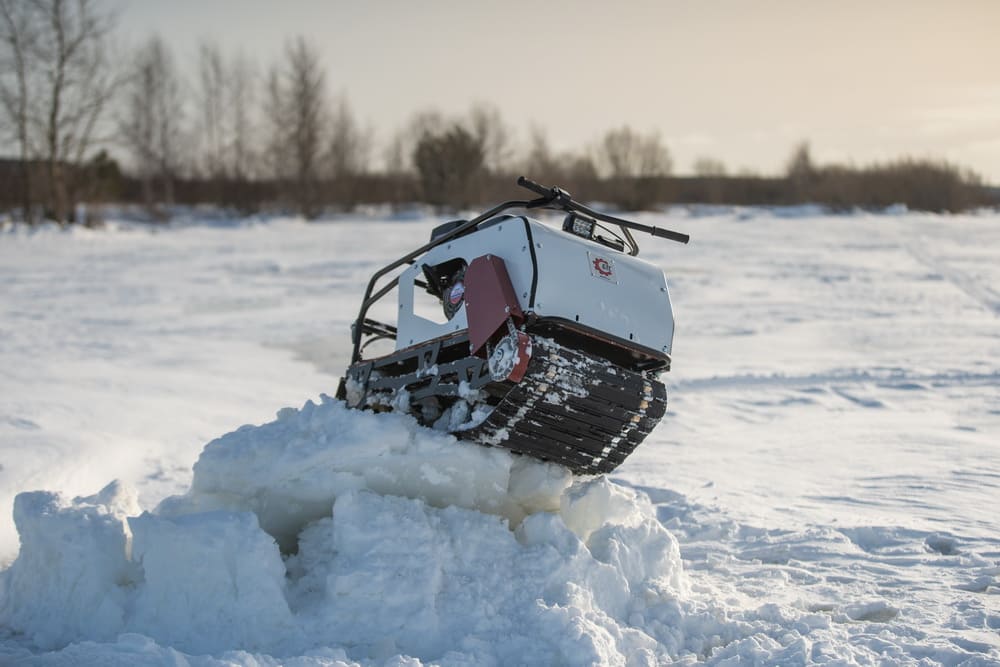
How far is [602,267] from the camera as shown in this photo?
4625 millimetres

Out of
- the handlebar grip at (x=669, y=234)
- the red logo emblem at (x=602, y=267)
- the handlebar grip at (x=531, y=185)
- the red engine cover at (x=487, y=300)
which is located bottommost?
the red engine cover at (x=487, y=300)

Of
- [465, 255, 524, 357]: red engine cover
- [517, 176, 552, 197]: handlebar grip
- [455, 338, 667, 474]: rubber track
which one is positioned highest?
[517, 176, 552, 197]: handlebar grip

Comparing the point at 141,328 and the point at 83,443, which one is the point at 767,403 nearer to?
the point at 83,443

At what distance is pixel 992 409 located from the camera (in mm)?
9367

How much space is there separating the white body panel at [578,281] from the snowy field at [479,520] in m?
0.89

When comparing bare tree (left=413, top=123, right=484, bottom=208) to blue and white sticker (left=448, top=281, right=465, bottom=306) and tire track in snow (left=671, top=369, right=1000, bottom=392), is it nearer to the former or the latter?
tire track in snow (left=671, top=369, right=1000, bottom=392)

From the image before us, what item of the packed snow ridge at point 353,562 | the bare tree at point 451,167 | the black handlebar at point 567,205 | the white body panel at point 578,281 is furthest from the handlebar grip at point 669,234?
the bare tree at point 451,167

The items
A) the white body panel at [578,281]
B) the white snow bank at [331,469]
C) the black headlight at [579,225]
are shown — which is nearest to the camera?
the white body panel at [578,281]

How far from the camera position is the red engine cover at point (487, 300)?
4.42 m

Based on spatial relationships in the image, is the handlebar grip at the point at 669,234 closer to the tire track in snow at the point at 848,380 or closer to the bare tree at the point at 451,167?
the tire track in snow at the point at 848,380

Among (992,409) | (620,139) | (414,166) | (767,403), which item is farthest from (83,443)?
(620,139)

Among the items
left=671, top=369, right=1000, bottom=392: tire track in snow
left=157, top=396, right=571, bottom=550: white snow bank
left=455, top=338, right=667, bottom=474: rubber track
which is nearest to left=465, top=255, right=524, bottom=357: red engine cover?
left=455, top=338, right=667, bottom=474: rubber track

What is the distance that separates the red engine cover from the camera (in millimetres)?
4418

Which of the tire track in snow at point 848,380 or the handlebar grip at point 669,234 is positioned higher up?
the handlebar grip at point 669,234
